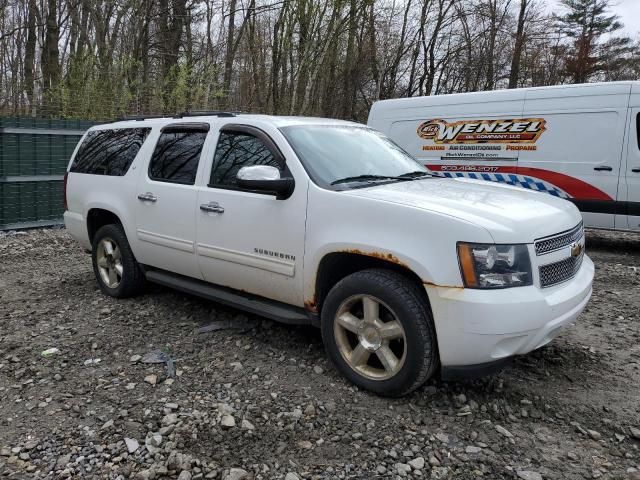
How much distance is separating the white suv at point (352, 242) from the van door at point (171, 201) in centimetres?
1

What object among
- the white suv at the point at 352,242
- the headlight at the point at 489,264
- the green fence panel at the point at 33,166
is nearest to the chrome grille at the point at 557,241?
the white suv at the point at 352,242

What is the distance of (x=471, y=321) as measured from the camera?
2801mm

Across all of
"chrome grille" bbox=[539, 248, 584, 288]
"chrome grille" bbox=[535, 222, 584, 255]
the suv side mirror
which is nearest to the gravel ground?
"chrome grille" bbox=[539, 248, 584, 288]

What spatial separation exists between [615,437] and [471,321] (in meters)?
1.02

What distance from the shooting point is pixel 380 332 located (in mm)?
3184

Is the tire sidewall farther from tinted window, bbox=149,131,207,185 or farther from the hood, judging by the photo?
the hood

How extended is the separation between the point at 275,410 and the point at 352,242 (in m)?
1.09

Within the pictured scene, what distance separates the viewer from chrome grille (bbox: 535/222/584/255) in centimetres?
299

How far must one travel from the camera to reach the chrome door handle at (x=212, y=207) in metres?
3.99

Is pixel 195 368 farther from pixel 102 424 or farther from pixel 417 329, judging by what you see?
pixel 417 329

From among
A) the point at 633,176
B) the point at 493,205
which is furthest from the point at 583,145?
the point at 493,205

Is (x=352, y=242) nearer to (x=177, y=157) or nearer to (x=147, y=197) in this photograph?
(x=177, y=157)

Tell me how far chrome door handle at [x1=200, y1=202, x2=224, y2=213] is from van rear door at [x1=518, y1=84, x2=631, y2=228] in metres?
5.88

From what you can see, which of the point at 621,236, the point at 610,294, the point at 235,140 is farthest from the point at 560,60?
the point at 235,140
